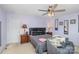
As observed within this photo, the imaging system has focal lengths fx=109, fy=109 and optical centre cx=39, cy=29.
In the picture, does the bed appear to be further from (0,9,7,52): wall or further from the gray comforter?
(0,9,7,52): wall

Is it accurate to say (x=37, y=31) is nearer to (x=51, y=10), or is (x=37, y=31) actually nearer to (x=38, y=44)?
(x=38, y=44)

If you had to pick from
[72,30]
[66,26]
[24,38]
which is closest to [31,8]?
[24,38]

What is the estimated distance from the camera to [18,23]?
2027 millimetres

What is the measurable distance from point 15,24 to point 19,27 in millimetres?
92

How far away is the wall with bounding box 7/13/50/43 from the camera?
200 centimetres

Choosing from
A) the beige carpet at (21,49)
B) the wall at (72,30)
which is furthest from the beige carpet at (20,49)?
the wall at (72,30)

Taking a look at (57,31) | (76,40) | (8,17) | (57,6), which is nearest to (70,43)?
(76,40)

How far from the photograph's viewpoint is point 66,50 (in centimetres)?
179

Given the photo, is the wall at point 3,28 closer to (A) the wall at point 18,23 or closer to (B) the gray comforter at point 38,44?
(A) the wall at point 18,23

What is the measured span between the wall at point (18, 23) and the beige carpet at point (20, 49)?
0.10 meters

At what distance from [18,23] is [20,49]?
0.48 meters

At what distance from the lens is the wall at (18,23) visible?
2.00m

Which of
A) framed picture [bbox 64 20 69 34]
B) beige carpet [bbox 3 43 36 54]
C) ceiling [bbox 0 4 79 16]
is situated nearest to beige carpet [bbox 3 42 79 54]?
beige carpet [bbox 3 43 36 54]

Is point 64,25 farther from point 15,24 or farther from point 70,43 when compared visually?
point 15,24
